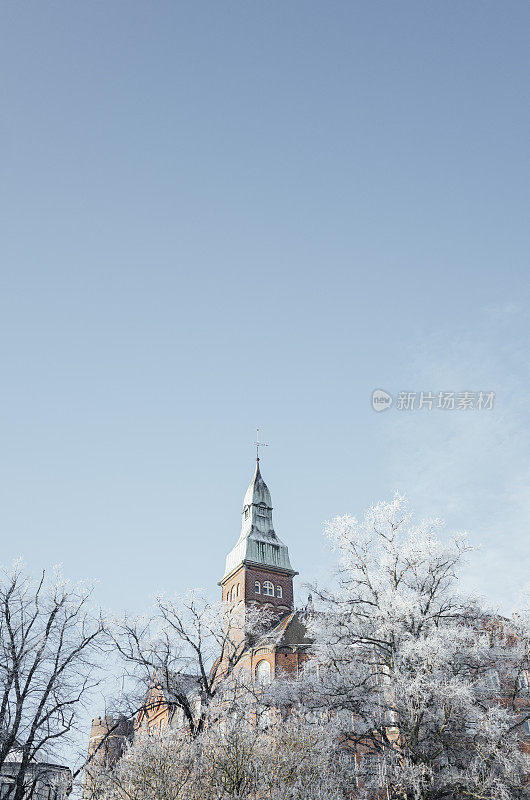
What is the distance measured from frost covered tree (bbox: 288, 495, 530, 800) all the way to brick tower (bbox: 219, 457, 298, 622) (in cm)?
2812

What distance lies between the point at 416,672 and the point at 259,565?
1444 inches

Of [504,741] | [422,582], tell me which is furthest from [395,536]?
[504,741]

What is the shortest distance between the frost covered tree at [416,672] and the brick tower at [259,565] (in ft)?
92.3

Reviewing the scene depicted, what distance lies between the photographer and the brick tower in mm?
60781

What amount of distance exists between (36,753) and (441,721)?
17309mm

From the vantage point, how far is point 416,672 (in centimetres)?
2589

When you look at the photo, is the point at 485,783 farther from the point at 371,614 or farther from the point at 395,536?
the point at 395,536

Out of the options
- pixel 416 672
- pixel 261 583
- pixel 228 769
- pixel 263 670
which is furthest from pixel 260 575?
pixel 228 769

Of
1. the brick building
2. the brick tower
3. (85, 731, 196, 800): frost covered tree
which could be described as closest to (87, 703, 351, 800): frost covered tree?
(85, 731, 196, 800): frost covered tree

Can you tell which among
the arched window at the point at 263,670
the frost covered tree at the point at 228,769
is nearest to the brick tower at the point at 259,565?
the arched window at the point at 263,670

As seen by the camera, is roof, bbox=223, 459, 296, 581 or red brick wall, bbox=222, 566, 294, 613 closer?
red brick wall, bbox=222, 566, 294, 613

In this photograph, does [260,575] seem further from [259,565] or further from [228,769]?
[228,769]

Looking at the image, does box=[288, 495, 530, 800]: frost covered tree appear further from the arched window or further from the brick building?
the brick building

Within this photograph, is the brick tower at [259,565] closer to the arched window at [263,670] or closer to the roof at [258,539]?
the roof at [258,539]
